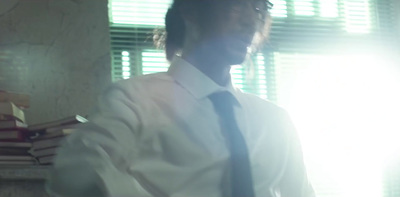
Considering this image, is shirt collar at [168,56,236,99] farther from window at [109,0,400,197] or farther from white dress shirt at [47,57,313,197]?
window at [109,0,400,197]

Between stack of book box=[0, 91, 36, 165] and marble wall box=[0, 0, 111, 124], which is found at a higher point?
marble wall box=[0, 0, 111, 124]

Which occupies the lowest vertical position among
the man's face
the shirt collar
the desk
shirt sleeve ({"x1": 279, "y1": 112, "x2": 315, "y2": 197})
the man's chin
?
the desk

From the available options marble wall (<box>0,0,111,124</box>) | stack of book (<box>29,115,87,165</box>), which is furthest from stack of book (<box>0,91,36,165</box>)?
marble wall (<box>0,0,111,124</box>)

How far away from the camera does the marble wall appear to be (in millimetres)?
1242

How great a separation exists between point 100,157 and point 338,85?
3.63 ft

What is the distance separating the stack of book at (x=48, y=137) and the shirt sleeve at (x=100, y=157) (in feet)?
1.16

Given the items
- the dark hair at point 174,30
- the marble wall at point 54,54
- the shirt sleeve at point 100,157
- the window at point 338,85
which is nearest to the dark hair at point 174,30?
the dark hair at point 174,30

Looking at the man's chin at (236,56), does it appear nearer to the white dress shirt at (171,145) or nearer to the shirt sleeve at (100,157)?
the white dress shirt at (171,145)

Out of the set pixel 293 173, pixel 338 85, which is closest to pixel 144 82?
pixel 293 173

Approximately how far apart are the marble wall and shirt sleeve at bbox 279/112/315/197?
501 millimetres

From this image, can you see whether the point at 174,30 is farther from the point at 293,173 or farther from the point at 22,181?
the point at 22,181

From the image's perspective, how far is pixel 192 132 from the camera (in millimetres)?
779

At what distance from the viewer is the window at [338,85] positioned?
160cm

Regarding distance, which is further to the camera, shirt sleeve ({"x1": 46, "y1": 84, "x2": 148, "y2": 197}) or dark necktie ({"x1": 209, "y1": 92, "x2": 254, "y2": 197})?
dark necktie ({"x1": 209, "y1": 92, "x2": 254, "y2": 197})
